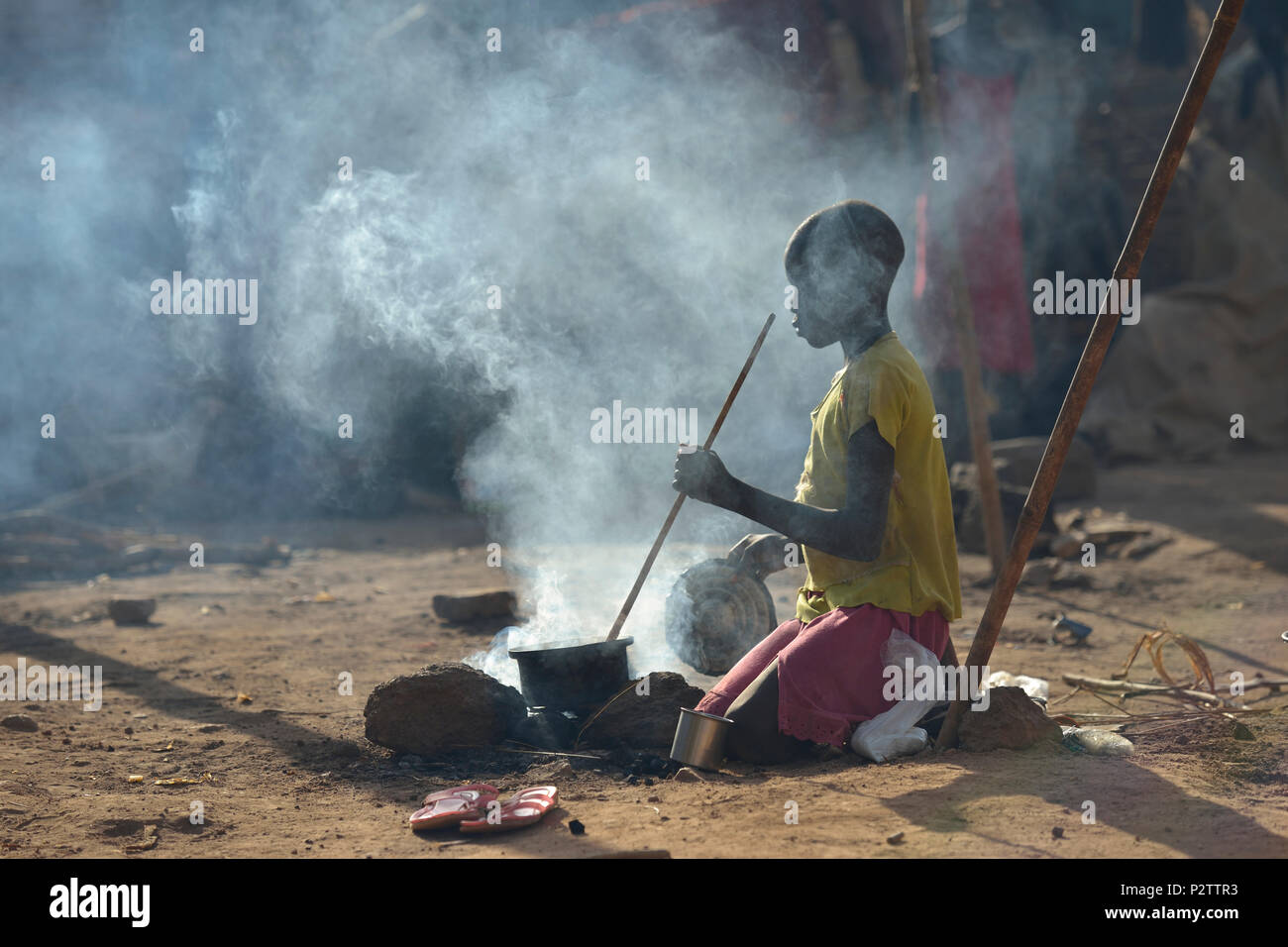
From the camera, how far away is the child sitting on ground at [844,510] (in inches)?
140

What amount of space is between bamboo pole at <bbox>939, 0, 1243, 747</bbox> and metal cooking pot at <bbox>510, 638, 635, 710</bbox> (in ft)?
4.07

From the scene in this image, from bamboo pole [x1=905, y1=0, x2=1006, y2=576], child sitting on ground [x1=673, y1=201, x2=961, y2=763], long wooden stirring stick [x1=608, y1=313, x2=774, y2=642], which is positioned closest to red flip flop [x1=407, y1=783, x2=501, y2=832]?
child sitting on ground [x1=673, y1=201, x2=961, y2=763]

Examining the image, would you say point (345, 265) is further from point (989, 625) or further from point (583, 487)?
point (989, 625)

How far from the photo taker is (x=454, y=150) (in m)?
8.81

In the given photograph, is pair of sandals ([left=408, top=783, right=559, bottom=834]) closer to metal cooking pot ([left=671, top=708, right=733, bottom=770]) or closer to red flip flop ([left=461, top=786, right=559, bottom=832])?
red flip flop ([left=461, top=786, right=559, bottom=832])

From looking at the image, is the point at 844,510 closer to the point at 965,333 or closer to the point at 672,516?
the point at 672,516

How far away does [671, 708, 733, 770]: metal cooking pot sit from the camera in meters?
3.64

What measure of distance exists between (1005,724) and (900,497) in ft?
2.68

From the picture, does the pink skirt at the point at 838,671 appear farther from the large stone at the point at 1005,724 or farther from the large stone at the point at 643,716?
the large stone at the point at 643,716

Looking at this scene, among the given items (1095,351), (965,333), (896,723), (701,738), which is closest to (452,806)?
(701,738)

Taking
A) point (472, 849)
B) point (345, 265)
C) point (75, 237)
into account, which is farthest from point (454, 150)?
point (472, 849)

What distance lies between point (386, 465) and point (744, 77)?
5.41 metres

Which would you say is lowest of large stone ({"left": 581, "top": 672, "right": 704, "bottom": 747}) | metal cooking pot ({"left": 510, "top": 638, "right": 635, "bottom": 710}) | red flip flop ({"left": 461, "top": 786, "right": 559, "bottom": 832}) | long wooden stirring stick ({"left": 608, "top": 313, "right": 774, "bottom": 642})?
red flip flop ({"left": 461, "top": 786, "right": 559, "bottom": 832})

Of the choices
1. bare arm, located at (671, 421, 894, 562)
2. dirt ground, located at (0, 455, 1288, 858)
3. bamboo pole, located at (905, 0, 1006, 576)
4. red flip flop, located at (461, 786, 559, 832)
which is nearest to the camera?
dirt ground, located at (0, 455, 1288, 858)
